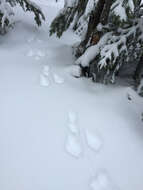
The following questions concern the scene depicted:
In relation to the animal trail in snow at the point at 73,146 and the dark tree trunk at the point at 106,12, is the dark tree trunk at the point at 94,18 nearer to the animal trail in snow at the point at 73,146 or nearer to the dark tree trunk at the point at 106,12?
the dark tree trunk at the point at 106,12

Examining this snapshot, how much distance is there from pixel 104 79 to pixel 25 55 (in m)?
2.00

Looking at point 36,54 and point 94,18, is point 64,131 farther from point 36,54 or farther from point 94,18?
point 36,54

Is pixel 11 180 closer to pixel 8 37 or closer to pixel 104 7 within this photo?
pixel 104 7

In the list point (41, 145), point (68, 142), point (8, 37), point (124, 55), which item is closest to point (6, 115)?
point (41, 145)

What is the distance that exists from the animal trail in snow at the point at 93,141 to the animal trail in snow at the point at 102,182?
341 mm

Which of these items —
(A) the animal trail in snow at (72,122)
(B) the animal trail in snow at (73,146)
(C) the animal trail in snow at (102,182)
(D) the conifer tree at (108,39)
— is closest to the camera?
(C) the animal trail in snow at (102,182)

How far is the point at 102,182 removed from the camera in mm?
1906

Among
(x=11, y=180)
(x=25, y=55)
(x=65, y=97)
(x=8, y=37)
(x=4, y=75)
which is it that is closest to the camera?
(x=11, y=180)

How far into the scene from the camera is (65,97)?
314 centimetres

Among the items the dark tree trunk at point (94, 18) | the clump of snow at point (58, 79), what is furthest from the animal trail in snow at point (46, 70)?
the dark tree trunk at point (94, 18)

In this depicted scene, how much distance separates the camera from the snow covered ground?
6.23ft

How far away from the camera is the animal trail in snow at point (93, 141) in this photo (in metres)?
2.29

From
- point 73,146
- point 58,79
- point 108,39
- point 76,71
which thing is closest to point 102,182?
point 73,146

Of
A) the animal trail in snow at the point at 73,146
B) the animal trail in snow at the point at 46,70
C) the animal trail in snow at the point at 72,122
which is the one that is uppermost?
the animal trail in snow at the point at 73,146
